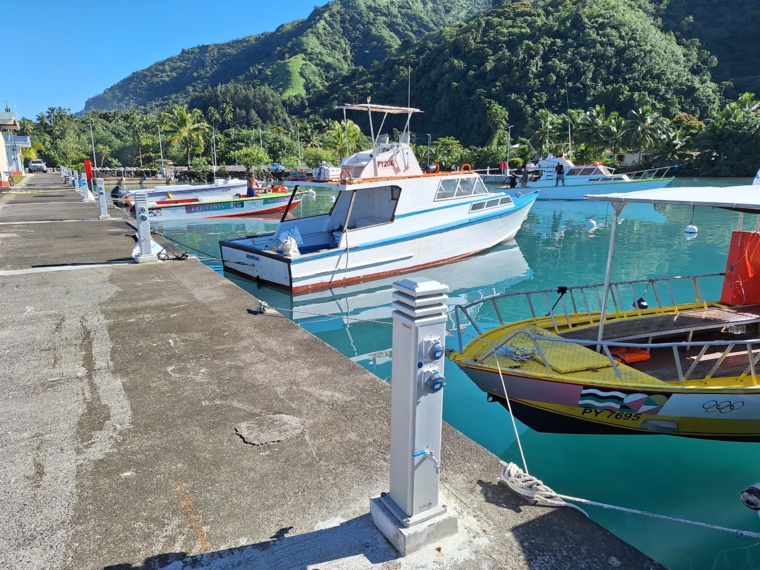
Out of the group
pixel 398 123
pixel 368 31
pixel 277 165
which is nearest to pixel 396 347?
pixel 277 165

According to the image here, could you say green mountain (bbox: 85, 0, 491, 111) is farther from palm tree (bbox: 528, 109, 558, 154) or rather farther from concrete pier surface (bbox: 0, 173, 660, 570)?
concrete pier surface (bbox: 0, 173, 660, 570)

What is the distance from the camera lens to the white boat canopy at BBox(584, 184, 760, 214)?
4.68 metres

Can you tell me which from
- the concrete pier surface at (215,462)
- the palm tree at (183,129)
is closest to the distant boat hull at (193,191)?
the concrete pier surface at (215,462)

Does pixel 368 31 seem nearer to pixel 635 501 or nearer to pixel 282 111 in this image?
pixel 282 111

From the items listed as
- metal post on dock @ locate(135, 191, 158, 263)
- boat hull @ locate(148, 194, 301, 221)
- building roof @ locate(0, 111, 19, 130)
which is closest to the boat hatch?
metal post on dock @ locate(135, 191, 158, 263)

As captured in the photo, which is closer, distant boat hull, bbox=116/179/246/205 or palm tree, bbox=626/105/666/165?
distant boat hull, bbox=116/179/246/205

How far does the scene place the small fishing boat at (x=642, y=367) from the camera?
4.55 meters

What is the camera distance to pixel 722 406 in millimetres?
4531

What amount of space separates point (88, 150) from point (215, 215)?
60.4m

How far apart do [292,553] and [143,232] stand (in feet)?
30.3

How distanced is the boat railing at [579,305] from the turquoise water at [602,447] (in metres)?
1.08

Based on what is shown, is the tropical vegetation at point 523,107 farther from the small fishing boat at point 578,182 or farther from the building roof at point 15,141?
the small fishing boat at point 578,182

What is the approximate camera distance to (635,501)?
453 centimetres

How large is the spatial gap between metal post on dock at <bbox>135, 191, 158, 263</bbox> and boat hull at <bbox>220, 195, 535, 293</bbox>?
235 cm
